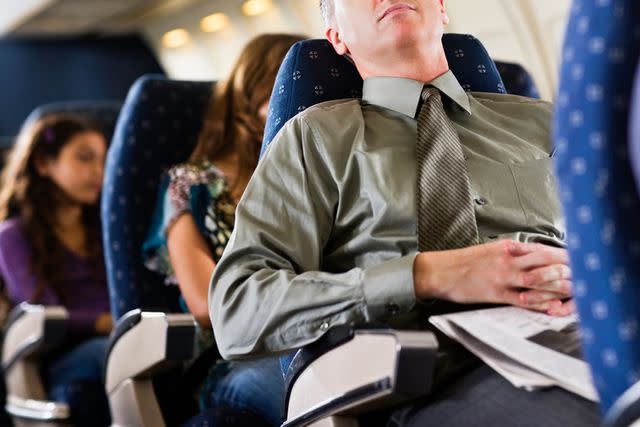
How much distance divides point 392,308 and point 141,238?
1.28 metres

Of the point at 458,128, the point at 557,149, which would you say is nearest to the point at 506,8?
the point at 458,128

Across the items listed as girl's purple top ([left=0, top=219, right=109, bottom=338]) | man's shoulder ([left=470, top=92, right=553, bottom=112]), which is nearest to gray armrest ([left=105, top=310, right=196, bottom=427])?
man's shoulder ([left=470, top=92, right=553, bottom=112])

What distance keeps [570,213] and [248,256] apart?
0.87m

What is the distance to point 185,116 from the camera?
2.85m

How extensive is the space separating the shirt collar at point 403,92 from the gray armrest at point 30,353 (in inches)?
74.3

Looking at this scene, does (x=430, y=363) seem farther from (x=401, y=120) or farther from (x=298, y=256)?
(x=401, y=120)

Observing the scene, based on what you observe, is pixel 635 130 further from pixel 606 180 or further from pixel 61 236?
pixel 61 236

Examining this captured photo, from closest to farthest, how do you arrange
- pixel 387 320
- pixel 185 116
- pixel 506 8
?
pixel 387 320, pixel 185 116, pixel 506 8

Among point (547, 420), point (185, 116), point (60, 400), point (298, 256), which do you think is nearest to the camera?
point (547, 420)

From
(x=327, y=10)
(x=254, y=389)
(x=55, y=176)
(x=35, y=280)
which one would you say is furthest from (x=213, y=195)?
(x=55, y=176)

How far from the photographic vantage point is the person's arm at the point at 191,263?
2559mm

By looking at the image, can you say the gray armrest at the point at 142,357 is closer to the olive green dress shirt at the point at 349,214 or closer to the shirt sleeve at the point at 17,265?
the olive green dress shirt at the point at 349,214

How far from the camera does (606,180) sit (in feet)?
3.12

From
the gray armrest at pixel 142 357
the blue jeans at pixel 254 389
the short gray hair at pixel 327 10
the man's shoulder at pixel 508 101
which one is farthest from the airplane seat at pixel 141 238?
the man's shoulder at pixel 508 101
